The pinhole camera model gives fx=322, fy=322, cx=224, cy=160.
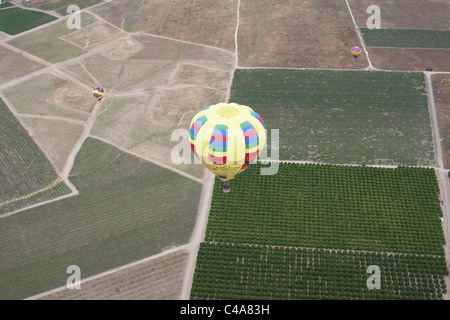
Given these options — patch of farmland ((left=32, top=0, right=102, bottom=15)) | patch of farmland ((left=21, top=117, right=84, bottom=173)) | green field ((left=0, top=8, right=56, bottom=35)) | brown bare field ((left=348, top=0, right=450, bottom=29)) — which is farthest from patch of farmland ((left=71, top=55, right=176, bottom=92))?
brown bare field ((left=348, top=0, right=450, bottom=29))

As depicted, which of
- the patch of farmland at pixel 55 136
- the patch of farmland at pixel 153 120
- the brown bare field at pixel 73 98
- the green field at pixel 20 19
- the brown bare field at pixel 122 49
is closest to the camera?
the patch of farmland at pixel 55 136

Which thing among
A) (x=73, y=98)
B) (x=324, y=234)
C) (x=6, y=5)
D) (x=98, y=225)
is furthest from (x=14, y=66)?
(x=324, y=234)

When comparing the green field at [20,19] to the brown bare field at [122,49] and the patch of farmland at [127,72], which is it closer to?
the brown bare field at [122,49]

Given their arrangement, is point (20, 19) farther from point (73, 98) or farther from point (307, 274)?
point (307, 274)

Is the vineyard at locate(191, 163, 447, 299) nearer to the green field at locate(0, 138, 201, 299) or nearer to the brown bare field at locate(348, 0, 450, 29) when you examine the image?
the green field at locate(0, 138, 201, 299)

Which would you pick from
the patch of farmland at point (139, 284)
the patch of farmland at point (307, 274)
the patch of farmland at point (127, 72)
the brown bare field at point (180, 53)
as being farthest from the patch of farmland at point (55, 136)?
the patch of farmland at point (307, 274)
